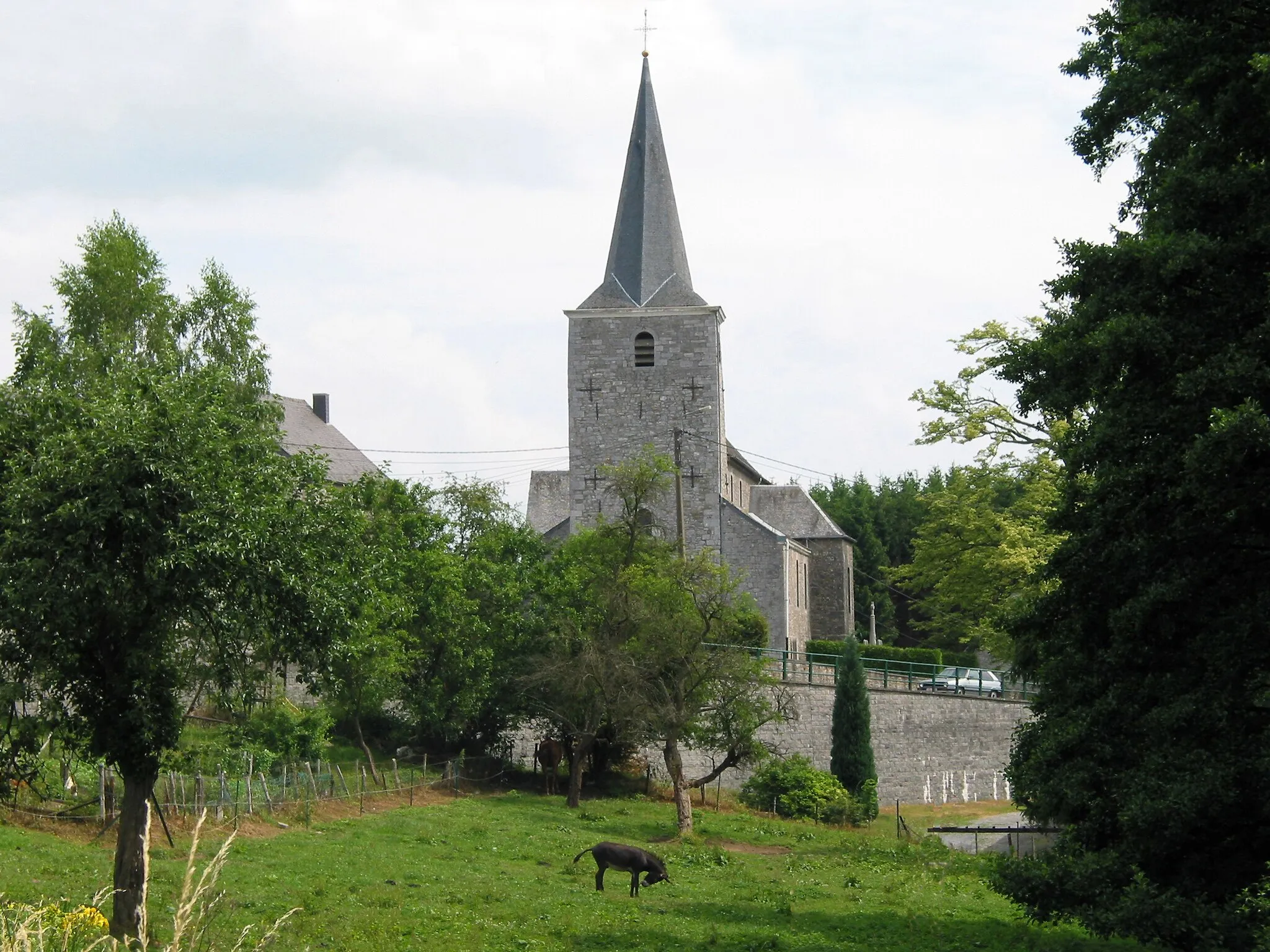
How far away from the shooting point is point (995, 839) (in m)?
29.0

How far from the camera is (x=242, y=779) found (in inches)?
834

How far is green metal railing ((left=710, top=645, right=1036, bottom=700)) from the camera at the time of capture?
36156 mm

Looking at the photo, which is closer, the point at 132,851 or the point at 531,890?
the point at 132,851

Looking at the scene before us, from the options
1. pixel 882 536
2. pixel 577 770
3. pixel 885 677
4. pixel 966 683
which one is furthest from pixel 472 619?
pixel 882 536

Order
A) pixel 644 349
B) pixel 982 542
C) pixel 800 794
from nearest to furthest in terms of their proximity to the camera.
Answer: pixel 800 794 < pixel 982 542 < pixel 644 349

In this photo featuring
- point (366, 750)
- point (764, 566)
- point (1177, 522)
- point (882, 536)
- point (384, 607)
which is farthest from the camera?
point (882, 536)

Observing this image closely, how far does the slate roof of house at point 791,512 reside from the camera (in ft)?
180

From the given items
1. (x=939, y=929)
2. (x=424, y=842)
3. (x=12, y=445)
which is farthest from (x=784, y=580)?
(x=12, y=445)

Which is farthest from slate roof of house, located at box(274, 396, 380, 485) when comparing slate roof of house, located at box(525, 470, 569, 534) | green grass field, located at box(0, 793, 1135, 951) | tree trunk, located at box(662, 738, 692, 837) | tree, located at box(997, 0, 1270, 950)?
tree, located at box(997, 0, 1270, 950)

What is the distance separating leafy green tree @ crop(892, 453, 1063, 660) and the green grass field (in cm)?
738

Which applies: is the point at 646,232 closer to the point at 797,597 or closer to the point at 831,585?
the point at 797,597

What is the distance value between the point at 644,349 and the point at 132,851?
3156cm

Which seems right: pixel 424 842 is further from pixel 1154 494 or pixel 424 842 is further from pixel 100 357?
pixel 1154 494

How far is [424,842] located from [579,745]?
7.83 metres
